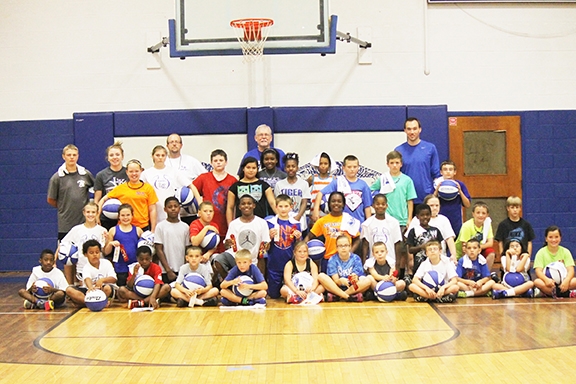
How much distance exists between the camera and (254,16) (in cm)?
896

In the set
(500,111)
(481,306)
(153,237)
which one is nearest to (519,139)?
(500,111)

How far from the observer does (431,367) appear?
5.27m

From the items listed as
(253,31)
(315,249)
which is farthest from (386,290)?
(253,31)

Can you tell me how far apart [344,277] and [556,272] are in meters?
2.26

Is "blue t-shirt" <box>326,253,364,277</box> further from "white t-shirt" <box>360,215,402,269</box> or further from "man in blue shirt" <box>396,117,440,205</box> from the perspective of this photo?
"man in blue shirt" <box>396,117,440,205</box>

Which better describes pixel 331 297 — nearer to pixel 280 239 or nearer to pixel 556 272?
pixel 280 239

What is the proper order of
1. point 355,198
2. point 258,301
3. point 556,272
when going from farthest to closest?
1. point 355,198
2. point 556,272
3. point 258,301

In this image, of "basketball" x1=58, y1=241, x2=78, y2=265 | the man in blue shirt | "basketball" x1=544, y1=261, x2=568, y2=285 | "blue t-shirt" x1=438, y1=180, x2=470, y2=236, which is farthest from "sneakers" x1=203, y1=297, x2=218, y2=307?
"basketball" x1=544, y1=261, x2=568, y2=285

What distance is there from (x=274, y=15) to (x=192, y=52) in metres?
1.06

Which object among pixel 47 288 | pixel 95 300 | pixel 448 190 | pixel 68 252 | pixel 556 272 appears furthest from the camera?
pixel 448 190

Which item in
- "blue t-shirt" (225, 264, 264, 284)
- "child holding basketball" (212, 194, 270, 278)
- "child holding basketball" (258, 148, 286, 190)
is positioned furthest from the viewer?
"child holding basketball" (258, 148, 286, 190)

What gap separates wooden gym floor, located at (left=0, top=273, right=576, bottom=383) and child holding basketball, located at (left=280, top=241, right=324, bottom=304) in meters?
0.16

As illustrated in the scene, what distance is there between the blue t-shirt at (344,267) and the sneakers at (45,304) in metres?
2.91

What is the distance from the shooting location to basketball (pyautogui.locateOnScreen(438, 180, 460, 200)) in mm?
8693
